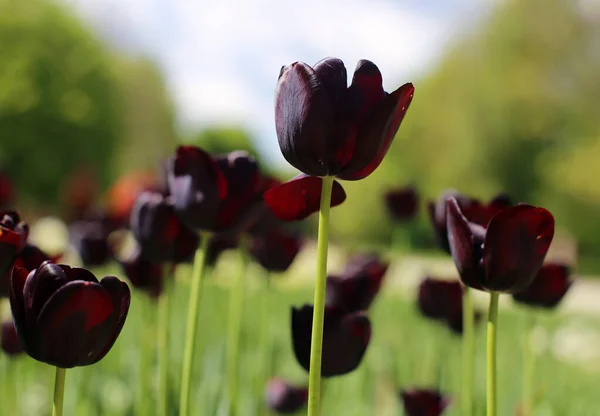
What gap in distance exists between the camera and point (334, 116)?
0.69 m

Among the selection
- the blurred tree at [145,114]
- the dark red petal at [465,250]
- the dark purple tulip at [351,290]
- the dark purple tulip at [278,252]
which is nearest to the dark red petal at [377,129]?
the dark red petal at [465,250]

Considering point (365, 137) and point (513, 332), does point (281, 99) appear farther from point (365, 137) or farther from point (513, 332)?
point (513, 332)

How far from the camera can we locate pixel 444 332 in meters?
2.59

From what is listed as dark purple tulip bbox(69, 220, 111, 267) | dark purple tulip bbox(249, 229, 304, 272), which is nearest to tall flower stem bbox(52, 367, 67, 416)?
dark purple tulip bbox(249, 229, 304, 272)

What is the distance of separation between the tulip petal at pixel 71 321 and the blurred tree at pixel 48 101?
17141 millimetres

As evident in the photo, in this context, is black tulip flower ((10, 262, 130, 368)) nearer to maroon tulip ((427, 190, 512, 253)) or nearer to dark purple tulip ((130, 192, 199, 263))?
dark purple tulip ((130, 192, 199, 263))

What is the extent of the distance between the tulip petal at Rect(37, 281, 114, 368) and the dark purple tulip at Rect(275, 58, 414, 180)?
0.24 m

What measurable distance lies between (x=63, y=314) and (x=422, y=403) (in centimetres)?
68

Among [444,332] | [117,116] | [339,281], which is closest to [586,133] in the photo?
[117,116]

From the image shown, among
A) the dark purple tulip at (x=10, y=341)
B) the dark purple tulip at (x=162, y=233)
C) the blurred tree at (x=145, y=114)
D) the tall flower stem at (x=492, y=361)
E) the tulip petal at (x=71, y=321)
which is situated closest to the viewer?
the tulip petal at (x=71, y=321)

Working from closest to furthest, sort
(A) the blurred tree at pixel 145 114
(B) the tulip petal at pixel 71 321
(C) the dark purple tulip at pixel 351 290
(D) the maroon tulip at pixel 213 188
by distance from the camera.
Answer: (B) the tulip petal at pixel 71 321
(D) the maroon tulip at pixel 213 188
(C) the dark purple tulip at pixel 351 290
(A) the blurred tree at pixel 145 114

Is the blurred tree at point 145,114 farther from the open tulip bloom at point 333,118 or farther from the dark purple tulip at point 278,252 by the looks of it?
the open tulip bloom at point 333,118

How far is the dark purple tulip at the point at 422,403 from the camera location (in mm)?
1132

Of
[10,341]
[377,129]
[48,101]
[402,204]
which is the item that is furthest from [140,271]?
[48,101]
